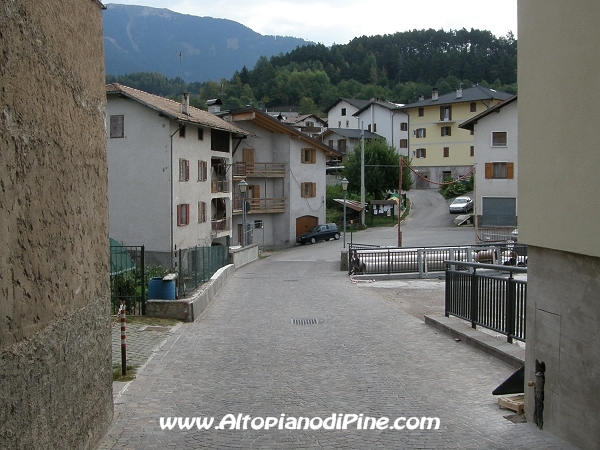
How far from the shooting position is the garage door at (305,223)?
190 feet

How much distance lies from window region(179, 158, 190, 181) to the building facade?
33839 mm

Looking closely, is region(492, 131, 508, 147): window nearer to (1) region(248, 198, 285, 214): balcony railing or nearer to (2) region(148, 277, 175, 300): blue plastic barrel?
(1) region(248, 198, 285, 214): balcony railing

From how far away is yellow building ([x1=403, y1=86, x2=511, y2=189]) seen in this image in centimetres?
7681

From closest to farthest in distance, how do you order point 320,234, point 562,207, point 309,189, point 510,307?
point 562,207 → point 510,307 → point 320,234 → point 309,189

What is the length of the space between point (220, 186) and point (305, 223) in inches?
470

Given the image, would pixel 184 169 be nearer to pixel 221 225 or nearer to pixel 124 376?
pixel 221 225

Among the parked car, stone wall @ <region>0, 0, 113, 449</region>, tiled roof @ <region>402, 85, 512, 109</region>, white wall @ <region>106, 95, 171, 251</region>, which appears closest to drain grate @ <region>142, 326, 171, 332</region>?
stone wall @ <region>0, 0, 113, 449</region>

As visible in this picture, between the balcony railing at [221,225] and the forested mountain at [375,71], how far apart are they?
298ft

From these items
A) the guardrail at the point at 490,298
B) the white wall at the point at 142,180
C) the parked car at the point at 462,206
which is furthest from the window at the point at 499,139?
the guardrail at the point at 490,298

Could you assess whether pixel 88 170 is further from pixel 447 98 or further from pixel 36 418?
pixel 447 98

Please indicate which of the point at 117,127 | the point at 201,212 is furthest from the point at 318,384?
the point at 201,212

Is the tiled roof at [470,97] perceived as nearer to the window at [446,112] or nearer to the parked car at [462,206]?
the window at [446,112]

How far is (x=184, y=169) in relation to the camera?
40781 millimetres

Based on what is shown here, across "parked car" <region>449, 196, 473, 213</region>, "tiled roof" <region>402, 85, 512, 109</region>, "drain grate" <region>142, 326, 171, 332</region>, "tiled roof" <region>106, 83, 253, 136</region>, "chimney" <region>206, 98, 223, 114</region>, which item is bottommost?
"drain grate" <region>142, 326, 171, 332</region>
